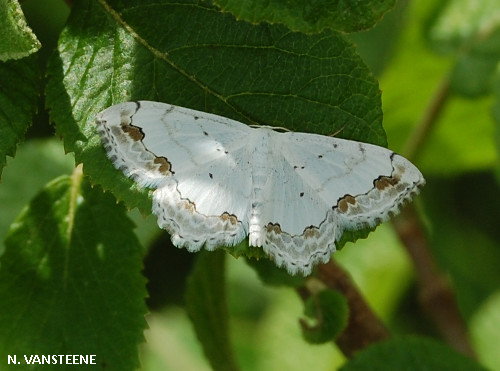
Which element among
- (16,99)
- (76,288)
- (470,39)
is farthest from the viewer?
(470,39)

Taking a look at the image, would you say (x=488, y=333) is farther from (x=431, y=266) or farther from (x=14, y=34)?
(x=14, y=34)

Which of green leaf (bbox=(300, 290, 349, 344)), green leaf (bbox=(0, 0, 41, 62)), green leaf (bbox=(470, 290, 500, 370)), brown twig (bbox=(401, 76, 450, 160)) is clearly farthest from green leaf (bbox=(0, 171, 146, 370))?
green leaf (bbox=(470, 290, 500, 370))

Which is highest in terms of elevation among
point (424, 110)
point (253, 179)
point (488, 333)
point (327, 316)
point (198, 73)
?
point (198, 73)

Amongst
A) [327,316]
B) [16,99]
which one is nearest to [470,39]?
[327,316]

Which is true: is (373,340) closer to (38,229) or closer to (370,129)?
(370,129)

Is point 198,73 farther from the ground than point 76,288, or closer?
farther from the ground

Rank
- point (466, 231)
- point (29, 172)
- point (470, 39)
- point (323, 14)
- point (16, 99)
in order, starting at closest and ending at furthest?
point (323, 14)
point (16, 99)
point (29, 172)
point (470, 39)
point (466, 231)

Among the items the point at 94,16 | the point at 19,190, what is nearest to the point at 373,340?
the point at 94,16
